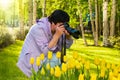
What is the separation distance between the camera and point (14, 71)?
1274 centimetres

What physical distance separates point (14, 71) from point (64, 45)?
23.3 feet

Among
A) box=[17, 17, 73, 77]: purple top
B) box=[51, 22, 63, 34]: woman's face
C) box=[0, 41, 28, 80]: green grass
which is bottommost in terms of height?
box=[0, 41, 28, 80]: green grass

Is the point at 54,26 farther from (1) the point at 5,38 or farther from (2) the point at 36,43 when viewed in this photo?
(1) the point at 5,38

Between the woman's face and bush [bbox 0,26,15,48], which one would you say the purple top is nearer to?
the woman's face

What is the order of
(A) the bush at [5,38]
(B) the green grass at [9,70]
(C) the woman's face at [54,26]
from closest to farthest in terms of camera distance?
(C) the woman's face at [54,26], (B) the green grass at [9,70], (A) the bush at [5,38]

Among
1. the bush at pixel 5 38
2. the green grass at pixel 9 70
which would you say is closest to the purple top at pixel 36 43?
the green grass at pixel 9 70

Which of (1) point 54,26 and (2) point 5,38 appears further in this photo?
(2) point 5,38

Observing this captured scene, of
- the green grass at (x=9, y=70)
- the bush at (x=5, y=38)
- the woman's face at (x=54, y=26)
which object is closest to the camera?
the woman's face at (x=54, y=26)

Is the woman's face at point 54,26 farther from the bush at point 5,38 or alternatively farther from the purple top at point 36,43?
the bush at point 5,38

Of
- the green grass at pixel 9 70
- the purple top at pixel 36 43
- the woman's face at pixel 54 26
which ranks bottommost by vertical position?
the green grass at pixel 9 70

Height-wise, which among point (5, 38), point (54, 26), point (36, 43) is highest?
point (54, 26)

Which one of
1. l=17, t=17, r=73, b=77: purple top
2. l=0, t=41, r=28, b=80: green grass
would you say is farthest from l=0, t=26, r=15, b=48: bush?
l=17, t=17, r=73, b=77: purple top

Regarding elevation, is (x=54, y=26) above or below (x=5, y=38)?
above

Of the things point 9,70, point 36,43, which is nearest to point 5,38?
point 9,70
